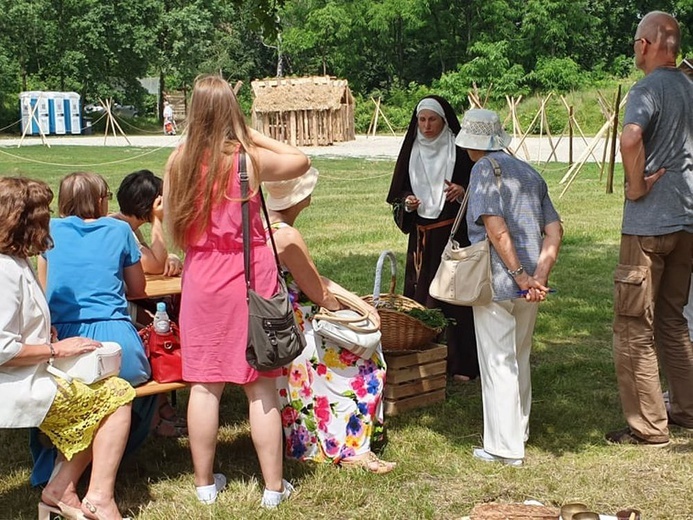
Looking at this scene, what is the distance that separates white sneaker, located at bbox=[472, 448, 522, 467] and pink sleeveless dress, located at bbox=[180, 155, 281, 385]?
138 centimetres

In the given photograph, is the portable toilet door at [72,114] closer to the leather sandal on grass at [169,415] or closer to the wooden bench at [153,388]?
the leather sandal on grass at [169,415]

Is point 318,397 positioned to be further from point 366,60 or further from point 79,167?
point 366,60

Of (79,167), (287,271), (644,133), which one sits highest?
(644,133)

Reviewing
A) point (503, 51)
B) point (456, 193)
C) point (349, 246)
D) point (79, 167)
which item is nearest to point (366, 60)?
point (503, 51)

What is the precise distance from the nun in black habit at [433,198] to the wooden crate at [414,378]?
0.46 m

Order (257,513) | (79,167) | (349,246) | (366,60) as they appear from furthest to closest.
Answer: (366,60) → (79,167) → (349,246) → (257,513)

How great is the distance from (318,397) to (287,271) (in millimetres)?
663

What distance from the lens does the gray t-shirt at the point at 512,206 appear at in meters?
4.47

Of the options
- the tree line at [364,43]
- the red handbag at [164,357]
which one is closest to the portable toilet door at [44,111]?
the tree line at [364,43]

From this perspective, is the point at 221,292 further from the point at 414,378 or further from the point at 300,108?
the point at 300,108

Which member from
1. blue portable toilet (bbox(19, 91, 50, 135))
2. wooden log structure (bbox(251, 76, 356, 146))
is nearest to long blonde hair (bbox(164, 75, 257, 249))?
wooden log structure (bbox(251, 76, 356, 146))

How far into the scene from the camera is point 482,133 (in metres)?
4.57

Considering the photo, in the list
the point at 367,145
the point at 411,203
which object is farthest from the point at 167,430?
the point at 367,145

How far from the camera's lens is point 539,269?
14.7ft
